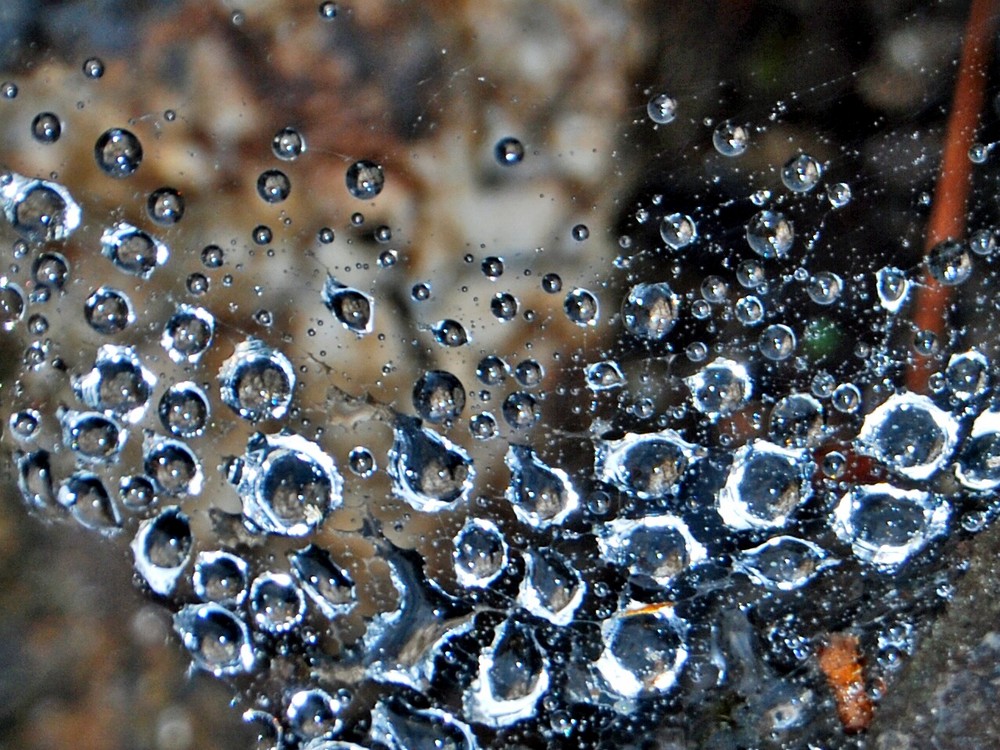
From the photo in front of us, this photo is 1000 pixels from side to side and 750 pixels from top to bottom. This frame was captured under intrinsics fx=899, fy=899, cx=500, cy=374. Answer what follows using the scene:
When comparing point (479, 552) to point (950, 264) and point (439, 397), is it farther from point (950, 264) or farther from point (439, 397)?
point (950, 264)

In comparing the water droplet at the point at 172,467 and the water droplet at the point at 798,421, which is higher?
the water droplet at the point at 798,421

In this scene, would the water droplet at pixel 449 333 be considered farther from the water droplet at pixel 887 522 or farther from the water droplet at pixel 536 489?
the water droplet at pixel 887 522

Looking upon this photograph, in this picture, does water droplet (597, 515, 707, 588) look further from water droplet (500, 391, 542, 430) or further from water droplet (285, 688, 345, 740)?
water droplet (285, 688, 345, 740)

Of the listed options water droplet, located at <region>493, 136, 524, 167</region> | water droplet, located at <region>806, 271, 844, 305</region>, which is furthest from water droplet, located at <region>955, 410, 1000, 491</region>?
water droplet, located at <region>493, 136, 524, 167</region>

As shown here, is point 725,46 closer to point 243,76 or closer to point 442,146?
point 442,146

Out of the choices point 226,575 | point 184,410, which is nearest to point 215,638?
point 226,575

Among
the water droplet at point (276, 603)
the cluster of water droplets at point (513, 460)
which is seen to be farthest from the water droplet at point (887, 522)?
the water droplet at point (276, 603)
